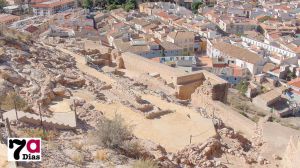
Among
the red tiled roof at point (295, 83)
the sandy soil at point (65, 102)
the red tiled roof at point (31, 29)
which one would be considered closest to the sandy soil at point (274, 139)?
the sandy soil at point (65, 102)

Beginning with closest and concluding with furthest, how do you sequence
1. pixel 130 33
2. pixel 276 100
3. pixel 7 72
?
pixel 7 72 < pixel 276 100 < pixel 130 33

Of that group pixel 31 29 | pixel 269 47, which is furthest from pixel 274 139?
pixel 31 29

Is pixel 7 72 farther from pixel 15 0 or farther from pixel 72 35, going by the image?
→ pixel 15 0

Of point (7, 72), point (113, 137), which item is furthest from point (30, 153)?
point (7, 72)

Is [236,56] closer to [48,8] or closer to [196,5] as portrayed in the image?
[196,5]

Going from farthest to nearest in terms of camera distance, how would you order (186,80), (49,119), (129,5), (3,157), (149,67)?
1. (129,5)
2. (149,67)
3. (186,80)
4. (49,119)
5. (3,157)

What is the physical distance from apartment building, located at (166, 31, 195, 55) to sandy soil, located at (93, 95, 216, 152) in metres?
22.6

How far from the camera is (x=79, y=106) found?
13.5 meters

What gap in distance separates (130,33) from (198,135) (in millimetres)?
26135

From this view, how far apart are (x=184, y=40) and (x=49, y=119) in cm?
2835

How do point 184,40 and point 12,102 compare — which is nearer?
point 12,102

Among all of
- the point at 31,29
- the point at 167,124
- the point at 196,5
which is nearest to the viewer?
the point at 167,124

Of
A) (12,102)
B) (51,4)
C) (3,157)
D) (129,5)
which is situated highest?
(3,157)

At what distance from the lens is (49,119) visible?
10.8m
